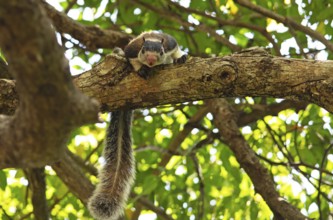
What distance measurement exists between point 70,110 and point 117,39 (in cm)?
279

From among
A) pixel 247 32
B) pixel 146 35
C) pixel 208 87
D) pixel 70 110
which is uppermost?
pixel 247 32

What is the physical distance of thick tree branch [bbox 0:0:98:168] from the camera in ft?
4.79

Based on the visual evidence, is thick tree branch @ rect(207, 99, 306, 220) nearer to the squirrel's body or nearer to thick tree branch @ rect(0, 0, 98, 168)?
the squirrel's body

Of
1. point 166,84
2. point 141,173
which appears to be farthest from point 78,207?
point 166,84

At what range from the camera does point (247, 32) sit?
479 cm

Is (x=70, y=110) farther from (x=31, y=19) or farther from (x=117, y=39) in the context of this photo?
(x=117, y=39)

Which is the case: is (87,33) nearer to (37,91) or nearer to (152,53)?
(152,53)

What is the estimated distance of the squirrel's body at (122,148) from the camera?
9.69ft

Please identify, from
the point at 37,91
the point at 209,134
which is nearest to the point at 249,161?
the point at 209,134

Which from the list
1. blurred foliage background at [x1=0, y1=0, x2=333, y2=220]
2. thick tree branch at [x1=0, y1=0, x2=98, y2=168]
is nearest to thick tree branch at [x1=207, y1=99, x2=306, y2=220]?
blurred foliage background at [x1=0, y1=0, x2=333, y2=220]

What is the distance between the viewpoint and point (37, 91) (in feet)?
5.18

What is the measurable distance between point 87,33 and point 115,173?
1315 millimetres

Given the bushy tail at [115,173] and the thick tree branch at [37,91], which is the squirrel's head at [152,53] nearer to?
the bushy tail at [115,173]

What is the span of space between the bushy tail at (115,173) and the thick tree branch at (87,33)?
867mm
